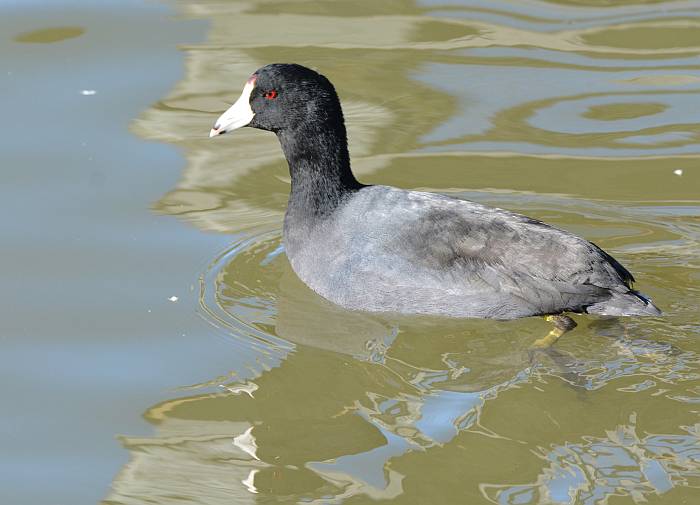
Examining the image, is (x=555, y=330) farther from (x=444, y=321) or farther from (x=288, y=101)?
(x=288, y=101)

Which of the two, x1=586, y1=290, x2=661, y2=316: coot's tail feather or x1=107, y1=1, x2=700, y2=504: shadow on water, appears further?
x1=586, y1=290, x2=661, y2=316: coot's tail feather

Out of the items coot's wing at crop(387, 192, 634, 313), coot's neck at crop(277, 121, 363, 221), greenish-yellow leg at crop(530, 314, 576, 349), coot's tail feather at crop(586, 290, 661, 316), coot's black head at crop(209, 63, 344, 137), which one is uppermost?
coot's black head at crop(209, 63, 344, 137)

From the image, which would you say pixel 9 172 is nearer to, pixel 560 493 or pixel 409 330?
pixel 409 330

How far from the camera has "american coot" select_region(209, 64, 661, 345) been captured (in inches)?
254

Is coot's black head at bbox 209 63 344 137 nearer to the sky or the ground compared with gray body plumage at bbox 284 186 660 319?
nearer to the sky

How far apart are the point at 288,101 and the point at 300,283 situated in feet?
3.22

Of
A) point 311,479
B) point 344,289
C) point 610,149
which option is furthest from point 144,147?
point 311,479

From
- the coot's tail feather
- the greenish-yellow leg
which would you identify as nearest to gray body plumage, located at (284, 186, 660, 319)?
the coot's tail feather

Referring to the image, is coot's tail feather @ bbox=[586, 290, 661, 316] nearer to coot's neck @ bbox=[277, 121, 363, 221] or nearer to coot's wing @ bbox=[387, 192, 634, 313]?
coot's wing @ bbox=[387, 192, 634, 313]

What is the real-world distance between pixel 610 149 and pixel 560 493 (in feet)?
12.4

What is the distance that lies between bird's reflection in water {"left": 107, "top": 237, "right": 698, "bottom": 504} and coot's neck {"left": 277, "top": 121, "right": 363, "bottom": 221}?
0.48 m

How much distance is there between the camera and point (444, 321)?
262 inches

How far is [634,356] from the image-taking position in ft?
20.5

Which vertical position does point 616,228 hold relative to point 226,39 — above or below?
below
